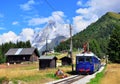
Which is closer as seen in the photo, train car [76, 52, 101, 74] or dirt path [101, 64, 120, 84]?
dirt path [101, 64, 120, 84]

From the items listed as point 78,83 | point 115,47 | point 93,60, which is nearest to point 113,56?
point 115,47

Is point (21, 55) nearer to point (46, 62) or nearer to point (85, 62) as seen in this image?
point (46, 62)

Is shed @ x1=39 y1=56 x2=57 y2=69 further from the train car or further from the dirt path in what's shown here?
the train car

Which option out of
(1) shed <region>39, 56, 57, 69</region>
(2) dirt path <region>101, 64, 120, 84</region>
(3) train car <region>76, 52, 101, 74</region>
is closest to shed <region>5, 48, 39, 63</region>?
(1) shed <region>39, 56, 57, 69</region>

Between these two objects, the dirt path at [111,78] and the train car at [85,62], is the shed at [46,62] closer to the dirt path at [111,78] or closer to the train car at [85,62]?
the dirt path at [111,78]

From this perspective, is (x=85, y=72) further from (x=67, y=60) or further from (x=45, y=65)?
(x=67, y=60)

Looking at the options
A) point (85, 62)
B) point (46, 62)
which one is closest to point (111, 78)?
point (85, 62)

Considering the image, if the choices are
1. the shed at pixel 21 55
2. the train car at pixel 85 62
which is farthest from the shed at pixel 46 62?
the shed at pixel 21 55

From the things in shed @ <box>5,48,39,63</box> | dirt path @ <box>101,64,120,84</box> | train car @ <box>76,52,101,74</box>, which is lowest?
dirt path @ <box>101,64,120,84</box>

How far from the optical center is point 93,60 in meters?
47.2

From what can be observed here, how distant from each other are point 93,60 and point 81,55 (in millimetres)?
2090

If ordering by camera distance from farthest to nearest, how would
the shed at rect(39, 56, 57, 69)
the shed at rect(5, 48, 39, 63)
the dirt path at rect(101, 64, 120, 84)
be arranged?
the shed at rect(5, 48, 39, 63) → the shed at rect(39, 56, 57, 69) → the dirt path at rect(101, 64, 120, 84)

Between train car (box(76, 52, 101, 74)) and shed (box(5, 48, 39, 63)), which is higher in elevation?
shed (box(5, 48, 39, 63))

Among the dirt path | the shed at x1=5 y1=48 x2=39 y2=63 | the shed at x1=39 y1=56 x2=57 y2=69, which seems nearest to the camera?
the dirt path
